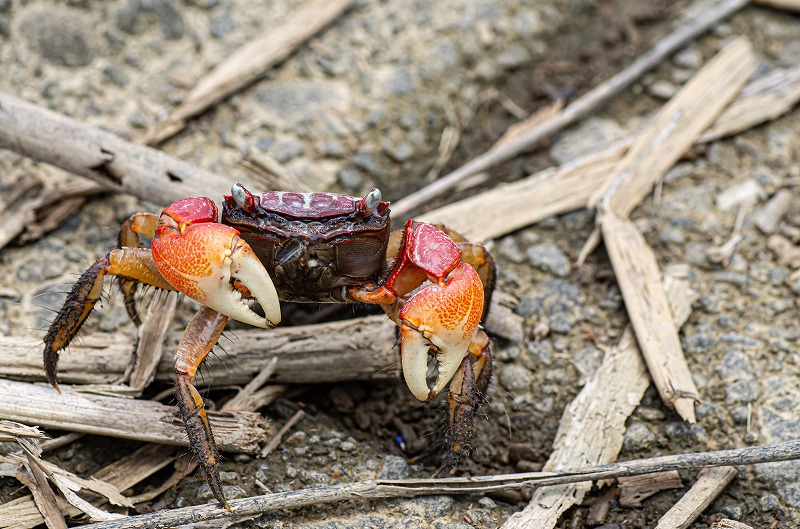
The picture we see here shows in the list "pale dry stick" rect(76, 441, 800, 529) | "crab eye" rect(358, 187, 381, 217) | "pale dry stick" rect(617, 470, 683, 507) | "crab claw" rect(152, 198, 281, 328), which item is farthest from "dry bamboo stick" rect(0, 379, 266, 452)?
"pale dry stick" rect(617, 470, 683, 507)

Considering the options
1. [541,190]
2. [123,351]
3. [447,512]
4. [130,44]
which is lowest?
[447,512]

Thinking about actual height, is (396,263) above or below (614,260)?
above

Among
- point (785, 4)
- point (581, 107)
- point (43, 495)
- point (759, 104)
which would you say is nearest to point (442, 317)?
point (43, 495)

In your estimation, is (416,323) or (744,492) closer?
(416,323)

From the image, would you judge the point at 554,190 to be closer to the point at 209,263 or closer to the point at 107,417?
the point at 209,263

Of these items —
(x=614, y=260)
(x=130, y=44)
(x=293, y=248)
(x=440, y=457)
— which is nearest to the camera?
(x=293, y=248)

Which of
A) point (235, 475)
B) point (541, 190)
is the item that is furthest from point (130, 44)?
point (235, 475)

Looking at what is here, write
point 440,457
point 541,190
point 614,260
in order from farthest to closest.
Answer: point 541,190
point 614,260
point 440,457

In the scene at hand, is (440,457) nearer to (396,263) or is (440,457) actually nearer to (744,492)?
(396,263)
